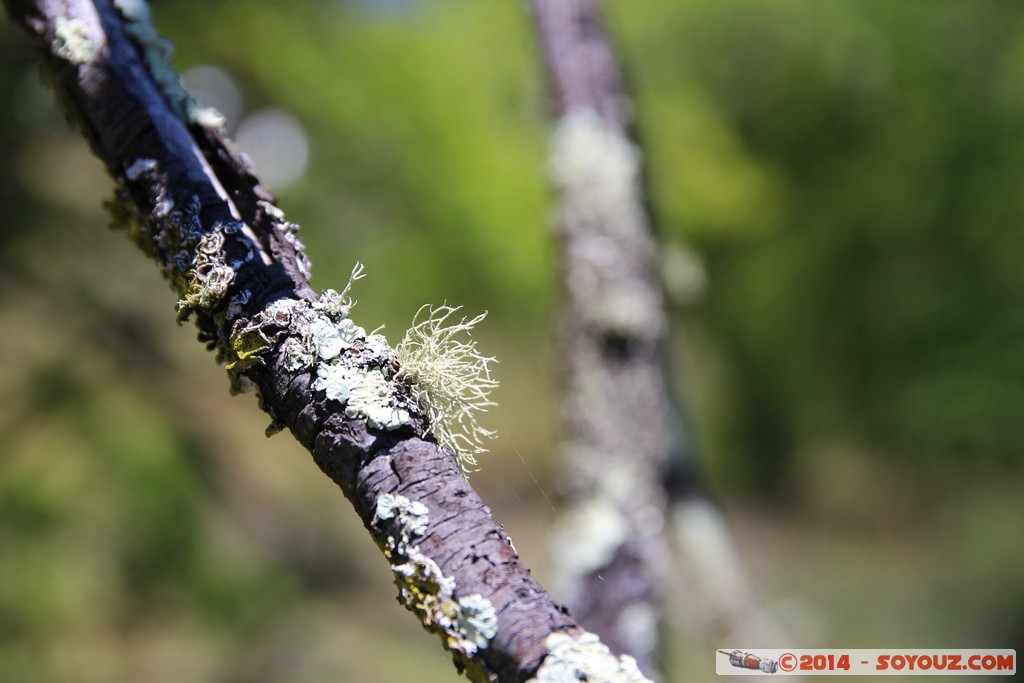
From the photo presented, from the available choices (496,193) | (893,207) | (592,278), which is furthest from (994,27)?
(592,278)

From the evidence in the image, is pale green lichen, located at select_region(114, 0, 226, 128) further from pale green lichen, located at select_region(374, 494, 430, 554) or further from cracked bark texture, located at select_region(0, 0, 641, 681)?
pale green lichen, located at select_region(374, 494, 430, 554)

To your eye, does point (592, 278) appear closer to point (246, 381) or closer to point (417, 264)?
point (246, 381)

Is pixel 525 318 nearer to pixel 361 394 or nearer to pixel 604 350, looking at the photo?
pixel 604 350

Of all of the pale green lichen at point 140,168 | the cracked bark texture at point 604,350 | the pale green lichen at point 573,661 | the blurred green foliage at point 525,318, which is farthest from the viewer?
the blurred green foliage at point 525,318

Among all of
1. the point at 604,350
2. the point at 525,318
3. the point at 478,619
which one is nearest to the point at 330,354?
the point at 478,619

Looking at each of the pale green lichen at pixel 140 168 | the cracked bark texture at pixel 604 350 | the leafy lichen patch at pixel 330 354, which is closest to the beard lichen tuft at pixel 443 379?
the leafy lichen patch at pixel 330 354

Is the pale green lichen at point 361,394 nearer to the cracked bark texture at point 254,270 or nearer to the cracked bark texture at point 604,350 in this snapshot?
the cracked bark texture at point 254,270

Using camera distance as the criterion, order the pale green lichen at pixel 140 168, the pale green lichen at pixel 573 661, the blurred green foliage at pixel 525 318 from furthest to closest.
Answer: the blurred green foliage at pixel 525 318
the pale green lichen at pixel 140 168
the pale green lichen at pixel 573 661
